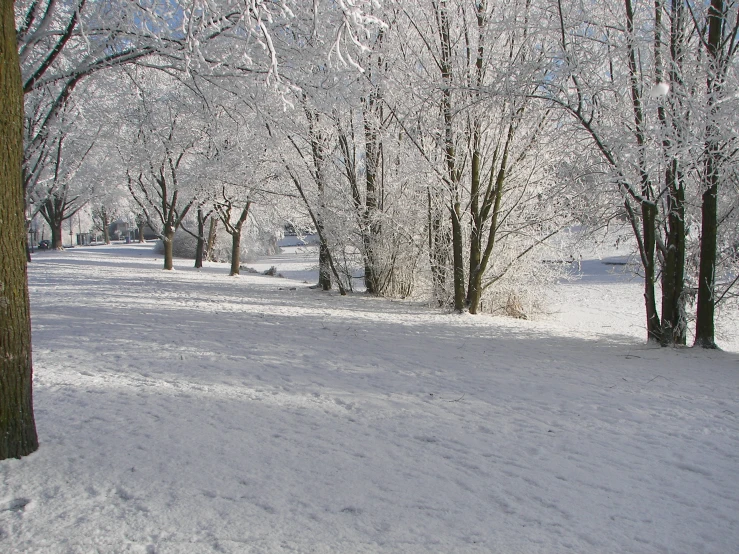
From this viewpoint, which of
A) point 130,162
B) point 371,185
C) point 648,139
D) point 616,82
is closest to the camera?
point 648,139

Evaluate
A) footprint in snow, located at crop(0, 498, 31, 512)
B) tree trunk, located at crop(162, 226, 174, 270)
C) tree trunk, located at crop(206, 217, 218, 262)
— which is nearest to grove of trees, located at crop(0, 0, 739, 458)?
footprint in snow, located at crop(0, 498, 31, 512)

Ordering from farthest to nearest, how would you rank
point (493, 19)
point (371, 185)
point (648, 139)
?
1. point (371, 185)
2. point (493, 19)
3. point (648, 139)

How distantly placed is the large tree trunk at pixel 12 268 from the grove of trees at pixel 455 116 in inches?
0.8

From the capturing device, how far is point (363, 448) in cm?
342

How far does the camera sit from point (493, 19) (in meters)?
10.0

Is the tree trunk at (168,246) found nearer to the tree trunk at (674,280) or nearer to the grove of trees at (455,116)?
the grove of trees at (455,116)

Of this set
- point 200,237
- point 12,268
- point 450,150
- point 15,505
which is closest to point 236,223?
point 200,237

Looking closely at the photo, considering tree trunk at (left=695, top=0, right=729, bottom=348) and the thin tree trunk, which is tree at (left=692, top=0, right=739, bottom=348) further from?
the thin tree trunk

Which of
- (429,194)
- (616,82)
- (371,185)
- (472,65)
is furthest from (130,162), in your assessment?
(616,82)

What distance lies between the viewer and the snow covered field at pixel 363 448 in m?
2.42

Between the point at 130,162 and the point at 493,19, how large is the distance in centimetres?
1596

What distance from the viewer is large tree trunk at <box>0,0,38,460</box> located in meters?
2.80

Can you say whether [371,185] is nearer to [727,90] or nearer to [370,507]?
[727,90]

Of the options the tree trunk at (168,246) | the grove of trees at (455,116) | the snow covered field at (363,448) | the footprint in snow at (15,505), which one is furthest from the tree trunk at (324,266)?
the footprint in snow at (15,505)
